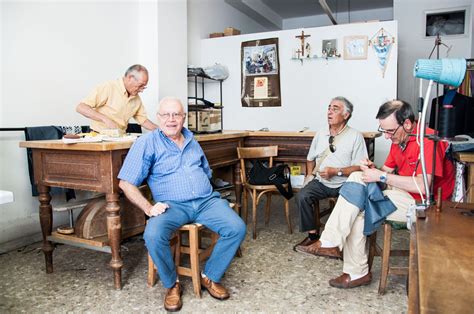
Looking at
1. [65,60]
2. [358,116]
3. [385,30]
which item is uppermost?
[385,30]

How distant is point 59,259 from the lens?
9.59ft

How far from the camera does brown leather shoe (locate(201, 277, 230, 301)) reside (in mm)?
2264

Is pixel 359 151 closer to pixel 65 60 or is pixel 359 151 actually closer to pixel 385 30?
pixel 385 30

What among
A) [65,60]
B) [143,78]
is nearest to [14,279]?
[143,78]

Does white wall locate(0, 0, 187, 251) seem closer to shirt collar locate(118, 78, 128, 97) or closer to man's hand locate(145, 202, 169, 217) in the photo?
→ shirt collar locate(118, 78, 128, 97)

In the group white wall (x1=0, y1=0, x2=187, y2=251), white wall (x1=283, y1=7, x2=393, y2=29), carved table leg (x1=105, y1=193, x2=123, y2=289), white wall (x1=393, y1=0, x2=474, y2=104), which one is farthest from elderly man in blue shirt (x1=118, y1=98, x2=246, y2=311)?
white wall (x1=283, y1=7, x2=393, y2=29)

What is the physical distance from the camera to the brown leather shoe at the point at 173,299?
6.99ft

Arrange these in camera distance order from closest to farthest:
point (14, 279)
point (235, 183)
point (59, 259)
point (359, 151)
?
point (14, 279), point (59, 259), point (359, 151), point (235, 183)

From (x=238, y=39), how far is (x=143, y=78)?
2863 mm

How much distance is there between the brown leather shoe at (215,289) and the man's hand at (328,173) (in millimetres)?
1293

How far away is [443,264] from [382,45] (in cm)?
417

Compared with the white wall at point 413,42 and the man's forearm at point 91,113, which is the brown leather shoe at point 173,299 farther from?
the white wall at point 413,42

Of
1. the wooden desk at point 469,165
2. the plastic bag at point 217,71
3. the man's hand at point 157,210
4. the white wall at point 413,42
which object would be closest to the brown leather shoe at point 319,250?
the wooden desk at point 469,165

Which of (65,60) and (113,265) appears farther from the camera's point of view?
(65,60)
